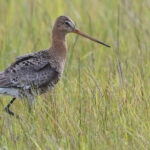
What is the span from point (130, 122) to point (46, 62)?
1.64 metres

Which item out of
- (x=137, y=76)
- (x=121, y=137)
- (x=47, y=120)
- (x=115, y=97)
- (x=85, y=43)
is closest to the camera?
(x=121, y=137)

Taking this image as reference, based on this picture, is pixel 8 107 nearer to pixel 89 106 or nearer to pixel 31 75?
pixel 31 75

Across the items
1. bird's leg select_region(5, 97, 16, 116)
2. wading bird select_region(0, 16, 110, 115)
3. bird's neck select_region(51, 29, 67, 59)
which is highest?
bird's neck select_region(51, 29, 67, 59)

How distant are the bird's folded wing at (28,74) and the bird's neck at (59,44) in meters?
0.26

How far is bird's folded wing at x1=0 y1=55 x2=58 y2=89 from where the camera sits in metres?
5.61

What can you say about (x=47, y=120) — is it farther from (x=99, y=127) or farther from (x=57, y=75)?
(x=57, y=75)

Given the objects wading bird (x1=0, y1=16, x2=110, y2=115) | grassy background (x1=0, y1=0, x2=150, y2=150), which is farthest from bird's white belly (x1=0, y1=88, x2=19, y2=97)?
grassy background (x1=0, y1=0, x2=150, y2=150)

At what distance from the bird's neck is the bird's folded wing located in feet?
0.86

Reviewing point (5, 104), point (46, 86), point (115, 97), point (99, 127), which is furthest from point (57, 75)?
point (99, 127)

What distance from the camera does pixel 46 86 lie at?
18.5ft

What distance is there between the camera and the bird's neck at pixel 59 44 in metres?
5.91

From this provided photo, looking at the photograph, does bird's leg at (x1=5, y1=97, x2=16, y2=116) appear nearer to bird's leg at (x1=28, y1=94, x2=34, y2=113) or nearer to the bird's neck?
bird's leg at (x1=28, y1=94, x2=34, y2=113)

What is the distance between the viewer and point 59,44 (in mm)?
6031

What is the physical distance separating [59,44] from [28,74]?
2.08ft
